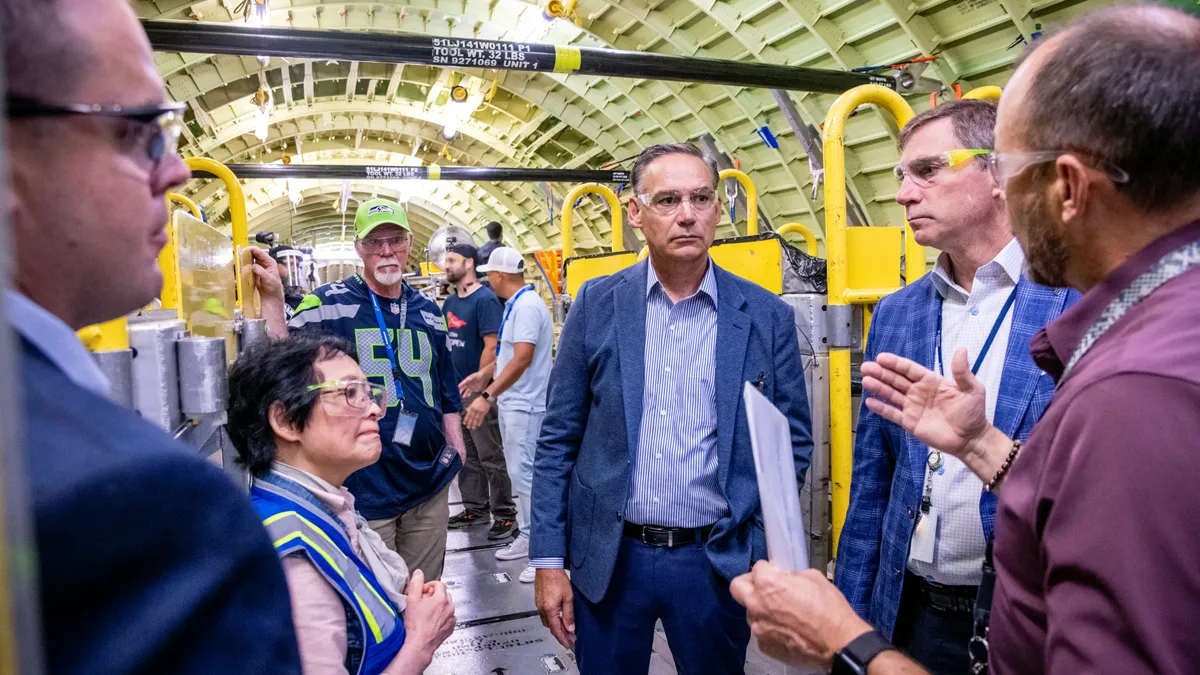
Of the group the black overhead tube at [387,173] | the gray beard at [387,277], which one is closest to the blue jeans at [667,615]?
the gray beard at [387,277]

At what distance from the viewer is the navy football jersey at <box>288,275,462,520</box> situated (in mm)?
2924

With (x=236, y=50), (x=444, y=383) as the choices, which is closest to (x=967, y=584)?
(x=444, y=383)

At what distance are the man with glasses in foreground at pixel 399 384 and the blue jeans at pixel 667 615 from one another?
1142 mm

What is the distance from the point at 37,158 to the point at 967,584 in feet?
6.47

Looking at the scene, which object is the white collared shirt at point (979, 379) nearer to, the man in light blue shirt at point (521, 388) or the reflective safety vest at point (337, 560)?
the reflective safety vest at point (337, 560)

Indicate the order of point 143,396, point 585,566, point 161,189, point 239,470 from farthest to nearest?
point 585,566 < point 239,470 < point 143,396 < point 161,189

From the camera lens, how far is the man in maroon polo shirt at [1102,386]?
792mm

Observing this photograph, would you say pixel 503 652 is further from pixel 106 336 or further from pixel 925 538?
pixel 106 336

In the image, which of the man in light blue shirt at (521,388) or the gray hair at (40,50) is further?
the man in light blue shirt at (521,388)

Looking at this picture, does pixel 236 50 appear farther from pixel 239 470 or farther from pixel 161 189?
pixel 161 189

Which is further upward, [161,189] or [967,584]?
[161,189]

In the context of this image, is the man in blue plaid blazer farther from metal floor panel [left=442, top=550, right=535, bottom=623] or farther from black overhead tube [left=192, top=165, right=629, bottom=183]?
black overhead tube [left=192, top=165, right=629, bottom=183]

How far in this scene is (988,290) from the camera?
6.23 feet

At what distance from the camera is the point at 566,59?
13.6ft
